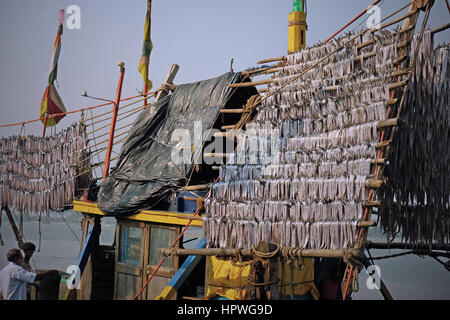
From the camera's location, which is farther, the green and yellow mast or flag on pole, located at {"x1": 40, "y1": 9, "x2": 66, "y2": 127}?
flag on pole, located at {"x1": 40, "y1": 9, "x2": 66, "y2": 127}

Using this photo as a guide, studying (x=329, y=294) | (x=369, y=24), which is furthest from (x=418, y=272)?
(x=369, y=24)

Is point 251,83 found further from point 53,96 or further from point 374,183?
point 53,96

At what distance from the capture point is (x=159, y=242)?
9.64m

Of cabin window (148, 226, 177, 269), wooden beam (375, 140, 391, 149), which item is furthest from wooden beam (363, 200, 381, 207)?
cabin window (148, 226, 177, 269)

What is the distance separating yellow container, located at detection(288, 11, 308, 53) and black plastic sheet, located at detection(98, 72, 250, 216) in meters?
1.51

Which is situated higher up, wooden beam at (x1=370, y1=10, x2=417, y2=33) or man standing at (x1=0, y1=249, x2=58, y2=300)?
wooden beam at (x1=370, y1=10, x2=417, y2=33)

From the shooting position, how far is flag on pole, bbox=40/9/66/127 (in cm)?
1445

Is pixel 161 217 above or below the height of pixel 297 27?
below

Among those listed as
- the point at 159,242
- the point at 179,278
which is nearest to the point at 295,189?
the point at 179,278

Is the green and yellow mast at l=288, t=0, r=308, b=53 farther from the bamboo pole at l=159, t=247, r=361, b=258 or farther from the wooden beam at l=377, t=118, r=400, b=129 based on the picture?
the bamboo pole at l=159, t=247, r=361, b=258

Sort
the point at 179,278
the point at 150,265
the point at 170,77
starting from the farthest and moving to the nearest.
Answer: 1. the point at 170,77
2. the point at 150,265
3. the point at 179,278

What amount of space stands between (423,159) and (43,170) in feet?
29.2
